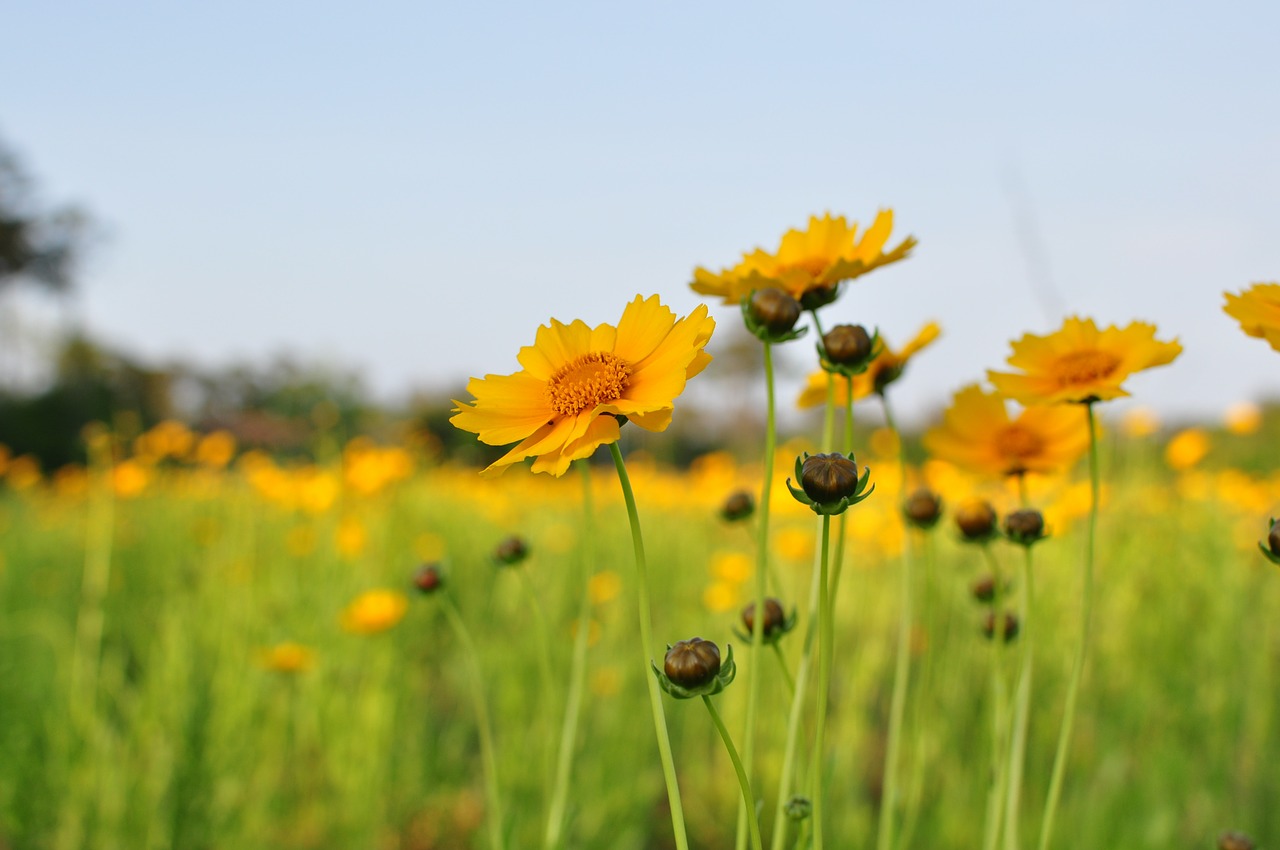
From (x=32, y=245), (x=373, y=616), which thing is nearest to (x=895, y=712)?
(x=373, y=616)

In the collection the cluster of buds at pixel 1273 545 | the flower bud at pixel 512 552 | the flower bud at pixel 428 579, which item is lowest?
the flower bud at pixel 428 579

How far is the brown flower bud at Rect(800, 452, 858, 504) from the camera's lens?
0.42 m

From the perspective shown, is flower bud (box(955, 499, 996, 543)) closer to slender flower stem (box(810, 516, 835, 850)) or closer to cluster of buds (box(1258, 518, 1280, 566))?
cluster of buds (box(1258, 518, 1280, 566))

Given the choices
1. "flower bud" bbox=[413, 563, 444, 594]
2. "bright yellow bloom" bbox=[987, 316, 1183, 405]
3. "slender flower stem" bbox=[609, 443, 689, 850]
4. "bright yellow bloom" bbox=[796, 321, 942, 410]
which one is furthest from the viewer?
"flower bud" bbox=[413, 563, 444, 594]

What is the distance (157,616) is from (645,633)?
2658mm

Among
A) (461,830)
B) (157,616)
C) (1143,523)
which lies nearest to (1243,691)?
(1143,523)

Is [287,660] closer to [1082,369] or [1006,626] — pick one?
[1006,626]

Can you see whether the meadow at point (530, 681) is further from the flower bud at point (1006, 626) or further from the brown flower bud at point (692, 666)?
the brown flower bud at point (692, 666)

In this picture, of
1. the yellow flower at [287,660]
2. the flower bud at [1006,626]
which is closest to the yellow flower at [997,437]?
the flower bud at [1006,626]

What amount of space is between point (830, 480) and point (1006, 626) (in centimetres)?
46

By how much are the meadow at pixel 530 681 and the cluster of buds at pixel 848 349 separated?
50 cm

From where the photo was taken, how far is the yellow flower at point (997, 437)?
2.32ft

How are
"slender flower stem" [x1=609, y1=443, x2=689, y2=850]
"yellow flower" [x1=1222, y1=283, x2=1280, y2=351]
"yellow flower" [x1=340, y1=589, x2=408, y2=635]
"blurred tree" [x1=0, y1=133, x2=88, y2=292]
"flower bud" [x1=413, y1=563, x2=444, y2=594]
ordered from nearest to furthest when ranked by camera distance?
"slender flower stem" [x1=609, y1=443, x2=689, y2=850] → "yellow flower" [x1=1222, y1=283, x2=1280, y2=351] → "flower bud" [x1=413, y1=563, x2=444, y2=594] → "yellow flower" [x1=340, y1=589, x2=408, y2=635] → "blurred tree" [x1=0, y1=133, x2=88, y2=292]

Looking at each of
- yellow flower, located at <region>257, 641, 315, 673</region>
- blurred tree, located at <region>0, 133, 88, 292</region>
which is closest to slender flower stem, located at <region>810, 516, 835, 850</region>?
yellow flower, located at <region>257, 641, 315, 673</region>
